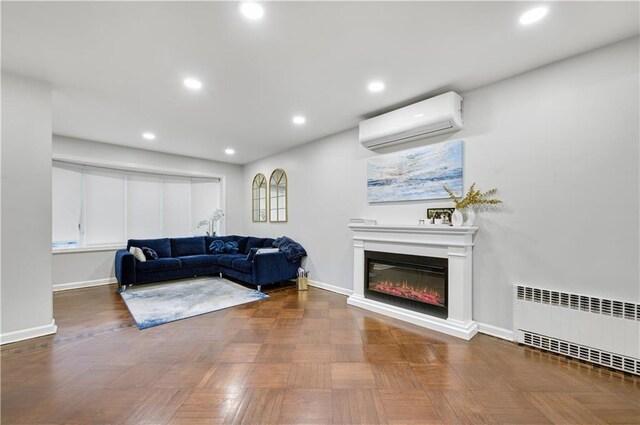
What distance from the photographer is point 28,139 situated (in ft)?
8.89

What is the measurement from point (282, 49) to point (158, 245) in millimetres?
4684

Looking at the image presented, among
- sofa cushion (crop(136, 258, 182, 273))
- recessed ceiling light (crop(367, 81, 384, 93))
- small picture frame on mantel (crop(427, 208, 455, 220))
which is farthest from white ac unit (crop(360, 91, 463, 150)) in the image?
sofa cushion (crop(136, 258, 182, 273))

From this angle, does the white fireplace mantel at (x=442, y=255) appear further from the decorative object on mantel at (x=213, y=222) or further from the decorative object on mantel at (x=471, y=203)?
the decorative object on mantel at (x=213, y=222)

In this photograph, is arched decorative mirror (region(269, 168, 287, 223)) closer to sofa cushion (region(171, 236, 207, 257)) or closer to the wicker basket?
the wicker basket

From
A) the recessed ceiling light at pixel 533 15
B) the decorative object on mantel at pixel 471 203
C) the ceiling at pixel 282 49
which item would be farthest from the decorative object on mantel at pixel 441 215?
the recessed ceiling light at pixel 533 15

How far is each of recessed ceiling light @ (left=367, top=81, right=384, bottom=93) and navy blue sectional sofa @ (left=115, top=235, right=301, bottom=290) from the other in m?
2.99

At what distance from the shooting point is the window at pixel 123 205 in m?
4.80

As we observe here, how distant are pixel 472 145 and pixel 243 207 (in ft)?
17.8

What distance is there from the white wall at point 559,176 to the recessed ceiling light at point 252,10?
2382mm

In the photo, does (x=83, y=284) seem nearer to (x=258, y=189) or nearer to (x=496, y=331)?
(x=258, y=189)

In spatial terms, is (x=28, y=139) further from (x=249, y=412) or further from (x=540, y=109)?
(x=540, y=109)

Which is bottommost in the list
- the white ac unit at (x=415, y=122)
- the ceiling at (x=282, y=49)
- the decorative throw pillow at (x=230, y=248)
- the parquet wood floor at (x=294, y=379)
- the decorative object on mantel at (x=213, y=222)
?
the parquet wood floor at (x=294, y=379)

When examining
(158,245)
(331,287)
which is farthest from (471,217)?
(158,245)

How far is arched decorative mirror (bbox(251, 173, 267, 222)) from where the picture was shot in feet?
20.2
